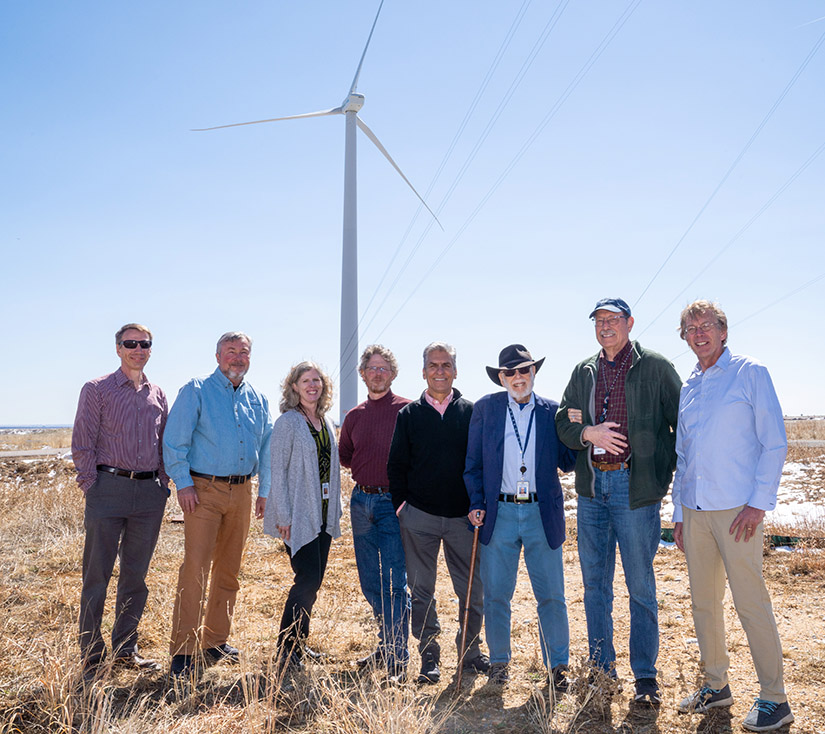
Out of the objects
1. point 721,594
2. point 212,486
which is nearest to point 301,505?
point 212,486

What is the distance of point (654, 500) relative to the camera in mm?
4391

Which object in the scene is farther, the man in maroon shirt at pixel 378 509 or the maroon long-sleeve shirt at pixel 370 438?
the maroon long-sleeve shirt at pixel 370 438

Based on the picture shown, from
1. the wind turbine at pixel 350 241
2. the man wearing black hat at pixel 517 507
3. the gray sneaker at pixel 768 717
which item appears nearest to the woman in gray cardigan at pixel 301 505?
the man wearing black hat at pixel 517 507

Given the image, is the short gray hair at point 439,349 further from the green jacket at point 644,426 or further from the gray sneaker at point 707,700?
the gray sneaker at point 707,700

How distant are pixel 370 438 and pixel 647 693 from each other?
2645 mm

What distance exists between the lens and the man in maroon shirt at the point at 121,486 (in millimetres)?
4938

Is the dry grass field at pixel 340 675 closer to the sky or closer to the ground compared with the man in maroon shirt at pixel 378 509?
closer to the ground

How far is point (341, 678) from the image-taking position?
188 inches

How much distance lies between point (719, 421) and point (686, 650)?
224 cm

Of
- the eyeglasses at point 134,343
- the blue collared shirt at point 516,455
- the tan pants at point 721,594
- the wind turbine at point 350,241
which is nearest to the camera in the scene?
the tan pants at point 721,594

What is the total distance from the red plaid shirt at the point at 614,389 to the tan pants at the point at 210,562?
8.96 feet

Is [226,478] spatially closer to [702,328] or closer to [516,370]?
[516,370]

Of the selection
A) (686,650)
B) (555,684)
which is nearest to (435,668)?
(555,684)

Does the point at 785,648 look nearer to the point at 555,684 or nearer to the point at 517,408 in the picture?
the point at 555,684
